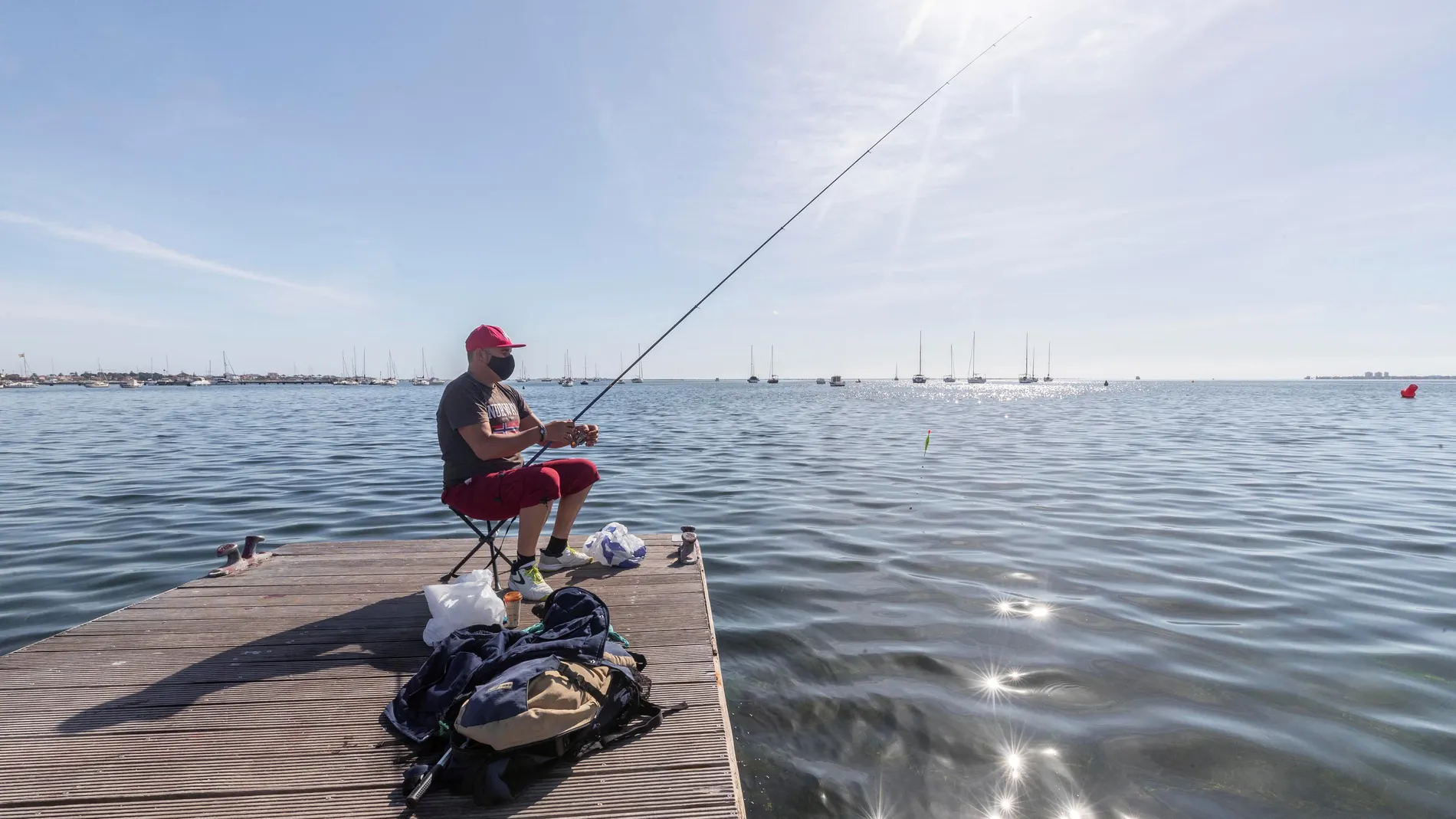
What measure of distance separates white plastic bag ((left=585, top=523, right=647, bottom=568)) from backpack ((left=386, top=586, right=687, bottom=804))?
1.91 meters

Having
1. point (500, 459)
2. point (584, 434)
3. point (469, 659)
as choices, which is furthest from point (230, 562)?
point (469, 659)

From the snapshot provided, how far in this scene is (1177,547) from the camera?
728 centimetres

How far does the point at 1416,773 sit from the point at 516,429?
237 inches

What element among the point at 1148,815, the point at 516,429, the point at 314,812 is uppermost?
the point at 516,429

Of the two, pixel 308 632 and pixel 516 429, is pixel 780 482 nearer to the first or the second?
pixel 516 429

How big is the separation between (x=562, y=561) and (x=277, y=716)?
248 centimetres

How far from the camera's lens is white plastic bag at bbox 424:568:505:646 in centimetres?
363

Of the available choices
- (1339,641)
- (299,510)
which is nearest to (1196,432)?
(1339,641)

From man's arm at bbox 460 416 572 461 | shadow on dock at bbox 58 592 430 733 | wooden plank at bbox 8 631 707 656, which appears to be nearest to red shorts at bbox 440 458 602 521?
man's arm at bbox 460 416 572 461

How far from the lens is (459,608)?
12.0ft

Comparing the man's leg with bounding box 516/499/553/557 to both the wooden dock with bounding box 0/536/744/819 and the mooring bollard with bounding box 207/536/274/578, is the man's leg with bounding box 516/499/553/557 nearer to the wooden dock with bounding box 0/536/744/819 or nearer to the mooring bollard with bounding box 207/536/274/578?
the wooden dock with bounding box 0/536/744/819

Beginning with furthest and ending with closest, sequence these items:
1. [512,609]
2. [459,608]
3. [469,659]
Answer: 1. [512,609]
2. [459,608]
3. [469,659]

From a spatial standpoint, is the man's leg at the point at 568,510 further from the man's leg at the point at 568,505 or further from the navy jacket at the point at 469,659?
the navy jacket at the point at 469,659

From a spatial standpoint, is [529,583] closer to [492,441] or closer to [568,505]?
[568,505]
